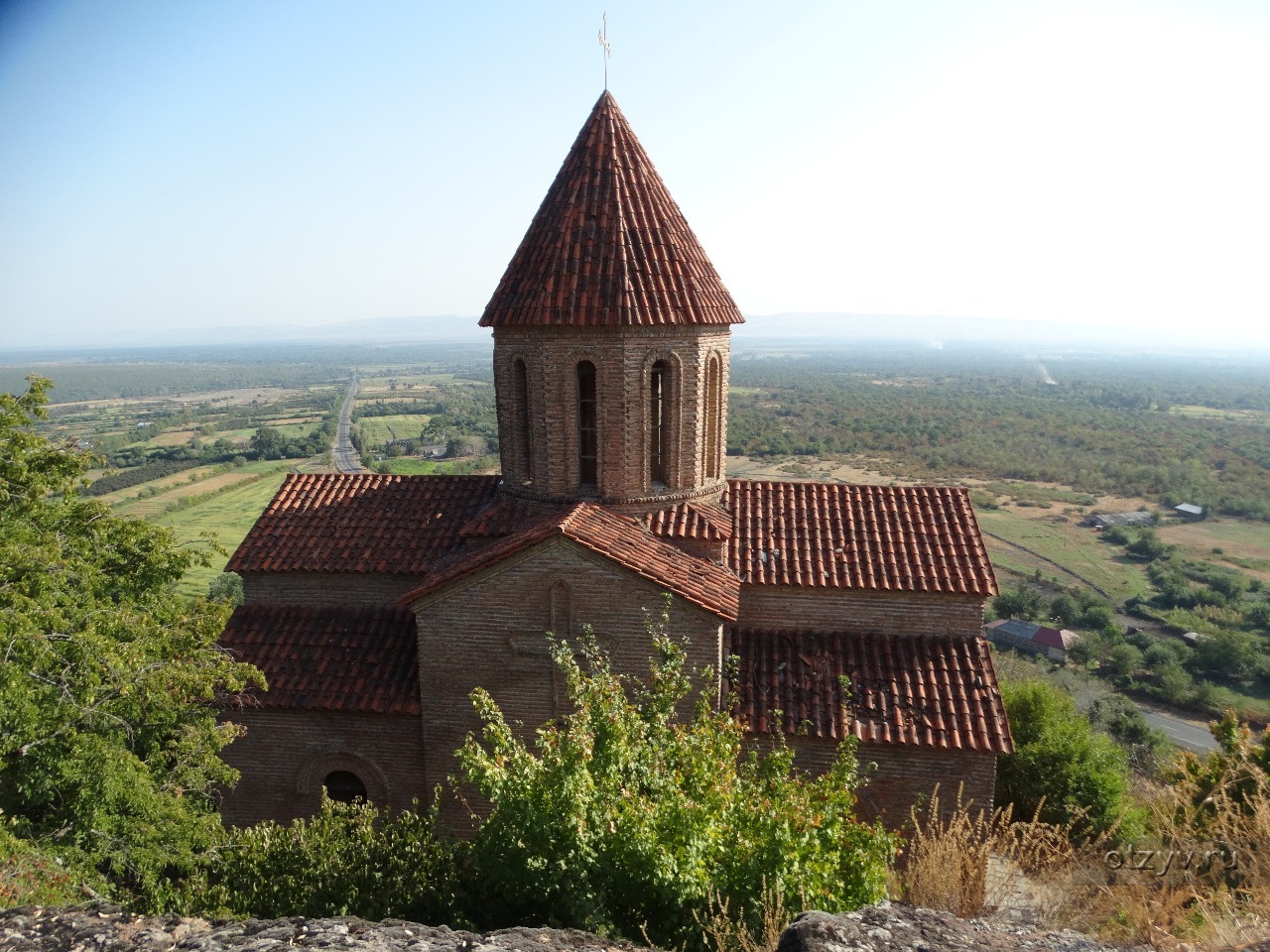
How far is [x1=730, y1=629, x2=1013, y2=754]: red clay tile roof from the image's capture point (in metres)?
8.02

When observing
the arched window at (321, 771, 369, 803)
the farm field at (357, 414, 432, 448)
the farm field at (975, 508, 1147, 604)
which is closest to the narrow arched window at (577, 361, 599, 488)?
the arched window at (321, 771, 369, 803)

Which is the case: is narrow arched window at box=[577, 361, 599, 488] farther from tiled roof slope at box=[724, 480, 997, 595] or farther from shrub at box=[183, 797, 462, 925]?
shrub at box=[183, 797, 462, 925]

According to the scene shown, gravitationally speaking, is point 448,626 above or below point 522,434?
below

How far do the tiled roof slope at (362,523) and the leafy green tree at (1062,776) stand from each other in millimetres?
9491

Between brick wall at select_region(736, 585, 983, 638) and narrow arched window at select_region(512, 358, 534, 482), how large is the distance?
3322mm

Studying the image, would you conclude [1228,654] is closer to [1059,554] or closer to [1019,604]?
[1019,604]

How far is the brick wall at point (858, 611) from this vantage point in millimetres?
8866

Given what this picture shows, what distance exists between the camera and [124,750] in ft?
23.3

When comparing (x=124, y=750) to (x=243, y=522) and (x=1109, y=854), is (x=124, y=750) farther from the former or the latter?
(x=243, y=522)

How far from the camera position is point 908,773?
320 inches

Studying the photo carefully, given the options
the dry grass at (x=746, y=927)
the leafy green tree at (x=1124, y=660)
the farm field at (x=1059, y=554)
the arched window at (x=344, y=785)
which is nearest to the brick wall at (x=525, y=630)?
the arched window at (x=344, y=785)

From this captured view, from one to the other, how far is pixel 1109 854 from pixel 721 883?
3.52 metres

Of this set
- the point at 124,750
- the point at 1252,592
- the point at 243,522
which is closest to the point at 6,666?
the point at 124,750

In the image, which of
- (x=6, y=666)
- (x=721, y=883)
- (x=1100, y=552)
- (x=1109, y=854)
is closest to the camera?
(x=721, y=883)
